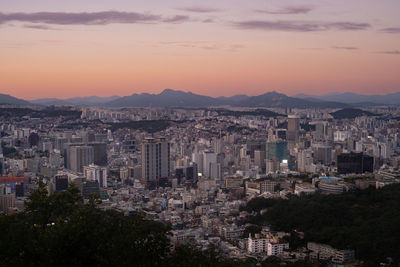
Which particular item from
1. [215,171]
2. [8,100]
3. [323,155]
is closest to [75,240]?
[215,171]

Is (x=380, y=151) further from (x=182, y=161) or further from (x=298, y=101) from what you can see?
(x=298, y=101)

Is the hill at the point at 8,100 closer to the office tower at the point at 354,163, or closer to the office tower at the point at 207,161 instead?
the office tower at the point at 207,161

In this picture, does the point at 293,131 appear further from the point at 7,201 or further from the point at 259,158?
the point at 7,201

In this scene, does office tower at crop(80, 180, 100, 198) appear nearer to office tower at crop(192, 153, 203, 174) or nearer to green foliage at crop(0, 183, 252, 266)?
office tower at crop(192, 153, 203, 174)

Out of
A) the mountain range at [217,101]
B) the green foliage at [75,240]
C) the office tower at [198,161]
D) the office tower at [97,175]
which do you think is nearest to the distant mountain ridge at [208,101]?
the mountain range at [217,101]

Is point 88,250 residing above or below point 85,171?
above

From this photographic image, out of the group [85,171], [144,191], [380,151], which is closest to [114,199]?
[144,191]
